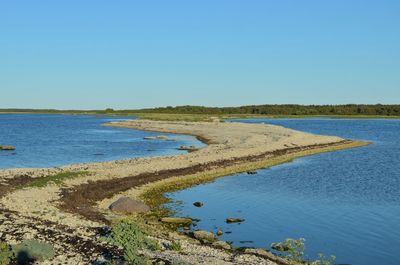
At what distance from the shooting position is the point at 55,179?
32.2 metres

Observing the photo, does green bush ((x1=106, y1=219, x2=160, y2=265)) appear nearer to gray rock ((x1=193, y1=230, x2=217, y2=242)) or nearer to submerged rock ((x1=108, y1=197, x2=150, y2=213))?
gray rock ((x1=193, y1=230, x2=217, y2=242))

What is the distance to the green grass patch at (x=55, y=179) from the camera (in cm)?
3052

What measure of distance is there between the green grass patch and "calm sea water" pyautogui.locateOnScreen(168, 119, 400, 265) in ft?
25.5

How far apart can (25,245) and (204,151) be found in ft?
132

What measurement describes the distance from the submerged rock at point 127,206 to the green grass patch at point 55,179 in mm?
6858

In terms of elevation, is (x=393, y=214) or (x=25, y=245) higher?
(x=25, y=245)

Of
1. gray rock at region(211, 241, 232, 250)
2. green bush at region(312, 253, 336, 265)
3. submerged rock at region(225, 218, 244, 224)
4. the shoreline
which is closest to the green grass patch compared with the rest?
the shoreline

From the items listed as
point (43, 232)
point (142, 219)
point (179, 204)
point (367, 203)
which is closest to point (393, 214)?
point (367, 203)

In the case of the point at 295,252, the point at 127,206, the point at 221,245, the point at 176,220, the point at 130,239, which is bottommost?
the point at 176,220

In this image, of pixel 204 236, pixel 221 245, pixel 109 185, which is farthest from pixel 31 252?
pixel 109 185

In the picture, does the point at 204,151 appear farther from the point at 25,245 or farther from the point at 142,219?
the point at 25,245

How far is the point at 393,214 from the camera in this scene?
2750cm

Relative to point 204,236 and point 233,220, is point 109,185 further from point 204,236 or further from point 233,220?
point 204,236

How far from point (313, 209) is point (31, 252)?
18674mm
